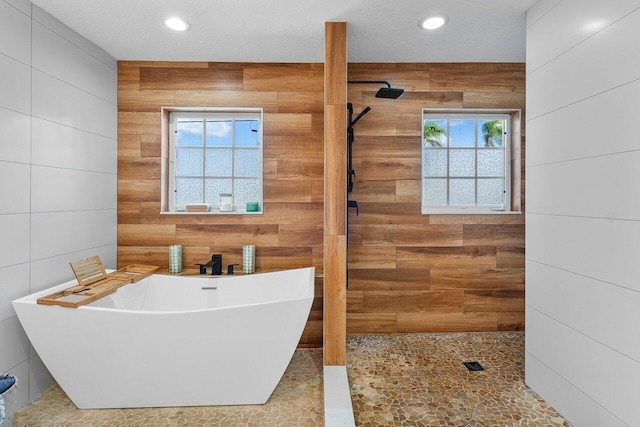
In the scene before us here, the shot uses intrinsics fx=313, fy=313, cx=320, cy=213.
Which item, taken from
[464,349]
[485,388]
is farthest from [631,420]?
[464,349]

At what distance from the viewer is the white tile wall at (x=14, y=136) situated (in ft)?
5.94

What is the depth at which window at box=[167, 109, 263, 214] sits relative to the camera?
2.92m

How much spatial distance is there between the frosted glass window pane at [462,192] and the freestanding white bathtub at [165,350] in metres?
1.85

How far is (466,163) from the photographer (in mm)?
2959

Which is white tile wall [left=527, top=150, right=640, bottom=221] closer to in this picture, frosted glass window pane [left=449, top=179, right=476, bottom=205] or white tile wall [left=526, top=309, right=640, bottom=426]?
white tile wall [left=526, top=309, right=640, bottom=426]

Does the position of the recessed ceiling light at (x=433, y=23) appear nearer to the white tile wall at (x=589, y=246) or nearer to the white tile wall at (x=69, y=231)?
the white tile wall at (x=589, y=246)

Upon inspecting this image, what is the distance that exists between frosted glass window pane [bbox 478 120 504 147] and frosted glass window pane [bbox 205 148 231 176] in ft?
7.79

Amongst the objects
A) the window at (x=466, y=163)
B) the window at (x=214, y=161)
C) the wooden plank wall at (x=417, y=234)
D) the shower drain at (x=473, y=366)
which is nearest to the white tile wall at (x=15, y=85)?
the window at (x=214, y=161)

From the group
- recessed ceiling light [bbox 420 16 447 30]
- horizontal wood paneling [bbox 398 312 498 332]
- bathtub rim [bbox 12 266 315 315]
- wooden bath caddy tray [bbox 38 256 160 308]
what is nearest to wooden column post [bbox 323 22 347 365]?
bathtub rim [bbox 12 266 315 315]

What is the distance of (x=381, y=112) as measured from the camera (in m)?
2.81

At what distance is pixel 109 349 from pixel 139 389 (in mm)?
315

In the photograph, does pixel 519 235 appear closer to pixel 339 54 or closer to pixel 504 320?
pixel 504 320

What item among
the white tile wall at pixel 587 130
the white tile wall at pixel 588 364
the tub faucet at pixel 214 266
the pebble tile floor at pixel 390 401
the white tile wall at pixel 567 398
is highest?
the white tile wall at pixel 587 130

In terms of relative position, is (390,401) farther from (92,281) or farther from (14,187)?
(14,187)
